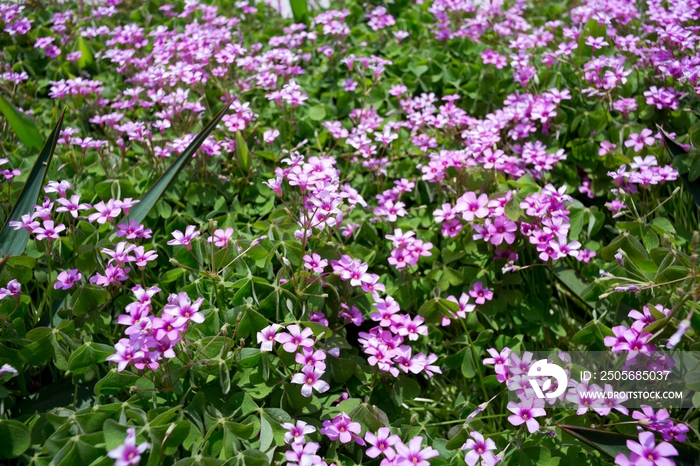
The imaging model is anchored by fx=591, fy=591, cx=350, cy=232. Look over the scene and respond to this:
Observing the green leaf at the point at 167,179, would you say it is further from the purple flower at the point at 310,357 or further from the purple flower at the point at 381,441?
the purple flower at the point at 381,441

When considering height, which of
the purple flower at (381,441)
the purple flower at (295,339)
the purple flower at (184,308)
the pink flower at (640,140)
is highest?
the purple flower at (184,308)

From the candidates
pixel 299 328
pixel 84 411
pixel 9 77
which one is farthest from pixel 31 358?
pixel 9 77

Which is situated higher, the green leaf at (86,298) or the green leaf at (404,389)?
the green leaf at (86,298)

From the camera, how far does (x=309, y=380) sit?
1.64m

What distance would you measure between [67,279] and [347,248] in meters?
0.95

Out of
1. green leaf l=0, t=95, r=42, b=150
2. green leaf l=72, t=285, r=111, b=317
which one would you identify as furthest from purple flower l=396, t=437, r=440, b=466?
green leaf l=0, t=95, r=42, b=150

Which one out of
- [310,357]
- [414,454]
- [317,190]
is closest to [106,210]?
[317,190]

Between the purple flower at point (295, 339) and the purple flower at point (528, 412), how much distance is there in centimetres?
59

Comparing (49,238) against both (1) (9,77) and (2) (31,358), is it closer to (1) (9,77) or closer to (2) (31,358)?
(2) (31,358)

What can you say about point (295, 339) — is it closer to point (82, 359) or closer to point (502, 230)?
point (82, 359)

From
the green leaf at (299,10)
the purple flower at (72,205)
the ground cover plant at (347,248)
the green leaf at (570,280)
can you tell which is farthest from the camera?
the green leaf at (299,10)

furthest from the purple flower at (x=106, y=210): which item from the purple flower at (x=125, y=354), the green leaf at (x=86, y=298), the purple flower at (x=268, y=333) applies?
the purple flower at (x=268, y=333)

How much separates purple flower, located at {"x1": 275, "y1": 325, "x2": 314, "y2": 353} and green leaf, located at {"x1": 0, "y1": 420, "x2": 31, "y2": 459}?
0.69 meters

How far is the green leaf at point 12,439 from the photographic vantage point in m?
1.50
